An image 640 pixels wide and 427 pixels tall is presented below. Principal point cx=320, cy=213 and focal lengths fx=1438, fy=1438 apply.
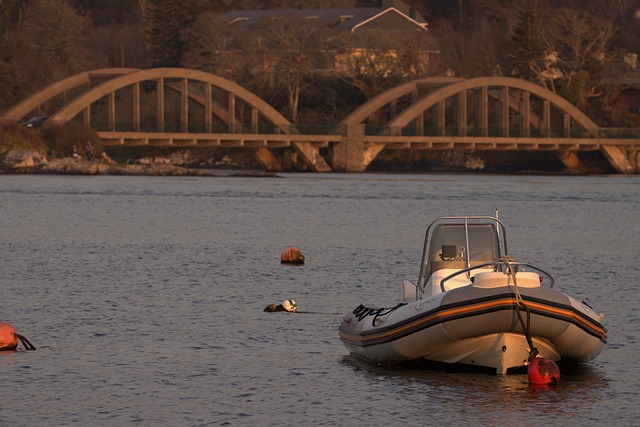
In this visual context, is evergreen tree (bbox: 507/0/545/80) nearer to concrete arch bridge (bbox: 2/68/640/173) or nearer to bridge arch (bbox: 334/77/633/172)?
bridge arch (bbox: 334/77/633/172)

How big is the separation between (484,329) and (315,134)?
291ft

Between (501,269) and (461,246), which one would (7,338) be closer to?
(461,246)

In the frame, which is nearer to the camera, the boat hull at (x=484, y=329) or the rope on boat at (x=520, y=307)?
the rope on boat at (x=520, y=307)

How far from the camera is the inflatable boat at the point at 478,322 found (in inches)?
726

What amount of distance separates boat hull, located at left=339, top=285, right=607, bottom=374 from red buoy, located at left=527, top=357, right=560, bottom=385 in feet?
1.06

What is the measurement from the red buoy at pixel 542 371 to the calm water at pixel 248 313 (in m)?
0.29

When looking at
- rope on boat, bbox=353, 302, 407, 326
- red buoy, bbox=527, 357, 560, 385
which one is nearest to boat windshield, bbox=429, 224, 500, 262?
rope on boat, bbox=353, 302, 407, 326

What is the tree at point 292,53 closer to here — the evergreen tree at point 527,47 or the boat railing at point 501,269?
the evergreen tree at point 527,47

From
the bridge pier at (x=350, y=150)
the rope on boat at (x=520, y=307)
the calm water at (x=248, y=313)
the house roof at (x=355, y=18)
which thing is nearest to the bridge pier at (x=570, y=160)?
the bridge pier at (x=350, y=150)

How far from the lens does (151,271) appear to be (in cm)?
3406

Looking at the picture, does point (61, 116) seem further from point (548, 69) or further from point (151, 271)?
point (151, 271)

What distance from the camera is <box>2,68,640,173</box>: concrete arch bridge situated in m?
97.3

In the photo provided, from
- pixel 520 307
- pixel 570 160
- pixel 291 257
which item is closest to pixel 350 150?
pixel 570 160

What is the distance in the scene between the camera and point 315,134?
351 feet
